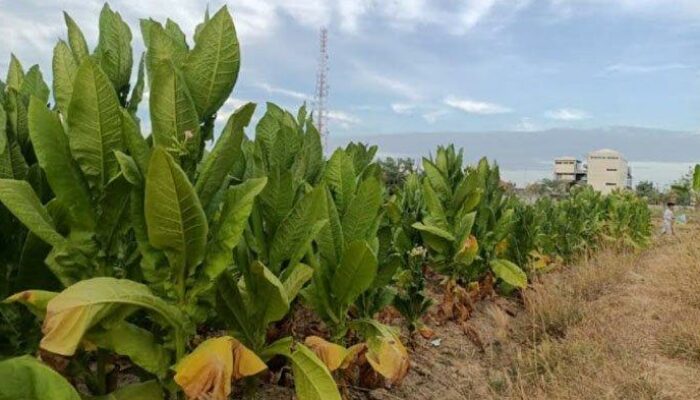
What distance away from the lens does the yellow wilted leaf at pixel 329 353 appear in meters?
2.21

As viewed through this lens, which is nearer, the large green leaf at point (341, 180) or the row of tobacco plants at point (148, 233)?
the row of tobacco plants at point (148, 233)

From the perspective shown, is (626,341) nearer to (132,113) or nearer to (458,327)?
(458,327)

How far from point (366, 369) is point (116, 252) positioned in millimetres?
1477

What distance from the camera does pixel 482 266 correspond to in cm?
584

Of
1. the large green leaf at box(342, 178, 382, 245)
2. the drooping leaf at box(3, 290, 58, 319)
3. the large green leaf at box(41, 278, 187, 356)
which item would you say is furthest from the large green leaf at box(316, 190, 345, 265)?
the drooping leaf at box(3, 290, 58, 319)

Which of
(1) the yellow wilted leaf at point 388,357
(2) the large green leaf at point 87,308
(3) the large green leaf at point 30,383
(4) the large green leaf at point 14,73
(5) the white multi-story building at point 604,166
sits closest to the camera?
(3) the large green leaf at point 30,383

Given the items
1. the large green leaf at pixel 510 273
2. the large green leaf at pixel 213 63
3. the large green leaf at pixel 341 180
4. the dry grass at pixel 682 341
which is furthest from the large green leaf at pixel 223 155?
the dry grass at pixel 682 341

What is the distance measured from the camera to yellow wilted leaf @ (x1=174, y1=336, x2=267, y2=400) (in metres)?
1.66

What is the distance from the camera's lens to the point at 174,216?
1.69 meters

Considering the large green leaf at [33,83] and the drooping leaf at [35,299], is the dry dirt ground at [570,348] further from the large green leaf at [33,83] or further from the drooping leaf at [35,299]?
the large green leaf at [33,83]

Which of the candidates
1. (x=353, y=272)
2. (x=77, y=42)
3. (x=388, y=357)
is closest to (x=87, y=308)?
(x=77, y=42)

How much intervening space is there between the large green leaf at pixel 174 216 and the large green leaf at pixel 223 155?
0.17 meters

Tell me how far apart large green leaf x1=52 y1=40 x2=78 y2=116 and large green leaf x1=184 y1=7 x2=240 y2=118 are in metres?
0.37

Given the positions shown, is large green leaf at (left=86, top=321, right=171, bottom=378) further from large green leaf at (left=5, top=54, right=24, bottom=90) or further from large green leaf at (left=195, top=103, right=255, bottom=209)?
large green leaf at (left=5, top=54, right=24, bottom=90)
